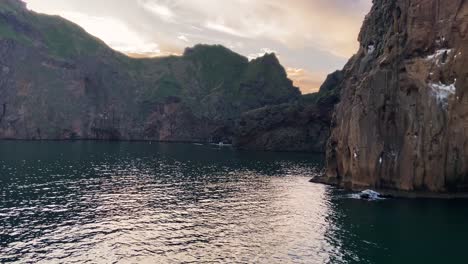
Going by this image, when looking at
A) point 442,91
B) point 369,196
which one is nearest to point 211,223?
point 369,196

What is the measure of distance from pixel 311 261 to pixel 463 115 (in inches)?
2197

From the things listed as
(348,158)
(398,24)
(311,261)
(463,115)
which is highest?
(398,24)

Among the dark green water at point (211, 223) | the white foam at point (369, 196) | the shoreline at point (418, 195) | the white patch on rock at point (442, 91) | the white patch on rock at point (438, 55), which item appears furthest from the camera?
the white patch on rock at point (438, 55)

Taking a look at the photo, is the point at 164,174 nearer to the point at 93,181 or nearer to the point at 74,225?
the point at 93,181

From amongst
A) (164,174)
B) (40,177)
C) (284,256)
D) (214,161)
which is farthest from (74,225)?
(214,161)

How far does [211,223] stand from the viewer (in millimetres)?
65750

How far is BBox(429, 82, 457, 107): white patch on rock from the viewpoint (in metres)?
85.8

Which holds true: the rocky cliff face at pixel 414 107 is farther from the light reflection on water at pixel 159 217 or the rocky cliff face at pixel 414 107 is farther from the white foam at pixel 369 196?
the light reflection on water at pixel 159 217

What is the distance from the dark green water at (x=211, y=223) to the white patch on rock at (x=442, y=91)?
20928 mm

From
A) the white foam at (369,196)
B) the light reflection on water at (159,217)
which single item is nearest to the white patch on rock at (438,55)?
the white foam at (369,196)

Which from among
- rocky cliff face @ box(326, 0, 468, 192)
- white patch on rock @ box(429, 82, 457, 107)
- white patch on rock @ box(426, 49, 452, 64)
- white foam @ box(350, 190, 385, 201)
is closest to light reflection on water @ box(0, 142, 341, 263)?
white foam @ box(350, 190, 385, 201)

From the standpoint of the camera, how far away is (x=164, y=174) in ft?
→ 414

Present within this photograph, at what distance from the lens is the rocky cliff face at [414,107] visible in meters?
85.9

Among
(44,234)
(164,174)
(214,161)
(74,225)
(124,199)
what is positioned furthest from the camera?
(214,161)
